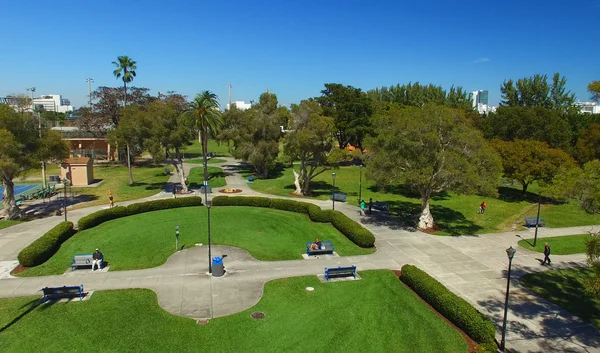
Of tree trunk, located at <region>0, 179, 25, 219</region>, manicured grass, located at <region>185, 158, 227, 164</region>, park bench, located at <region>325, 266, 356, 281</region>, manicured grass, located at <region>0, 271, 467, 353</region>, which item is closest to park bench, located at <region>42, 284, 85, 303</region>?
manicured grass, located at <region>0, 271, 467, 353</region>

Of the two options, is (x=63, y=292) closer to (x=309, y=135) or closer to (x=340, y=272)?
(x=340, y=272)

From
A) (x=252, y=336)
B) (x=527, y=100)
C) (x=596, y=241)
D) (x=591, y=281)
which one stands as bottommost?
(x=252, y=336)

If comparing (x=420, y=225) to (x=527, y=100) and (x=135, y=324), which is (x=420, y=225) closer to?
(x=135, y=324)

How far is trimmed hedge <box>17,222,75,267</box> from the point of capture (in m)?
21.2

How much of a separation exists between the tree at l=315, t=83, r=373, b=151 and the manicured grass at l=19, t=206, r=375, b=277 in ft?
107

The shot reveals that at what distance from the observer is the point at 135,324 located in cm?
1562

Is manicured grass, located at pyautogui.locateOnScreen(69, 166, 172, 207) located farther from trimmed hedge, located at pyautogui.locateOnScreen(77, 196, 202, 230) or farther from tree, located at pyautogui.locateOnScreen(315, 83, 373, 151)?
tree, located at pyautogui.locateOnScreen(315, 83, 373, 151)

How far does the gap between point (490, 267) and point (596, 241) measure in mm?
8879

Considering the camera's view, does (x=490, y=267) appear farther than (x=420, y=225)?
No

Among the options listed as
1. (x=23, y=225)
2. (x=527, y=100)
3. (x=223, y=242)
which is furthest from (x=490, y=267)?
(x=527, y=100)

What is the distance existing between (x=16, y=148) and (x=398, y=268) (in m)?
29.8

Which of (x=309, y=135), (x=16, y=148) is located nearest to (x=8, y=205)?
(x=16, y=148)

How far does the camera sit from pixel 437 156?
2658 centimetres

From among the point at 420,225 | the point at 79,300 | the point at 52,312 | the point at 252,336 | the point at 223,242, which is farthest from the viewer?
the point at 420,225
